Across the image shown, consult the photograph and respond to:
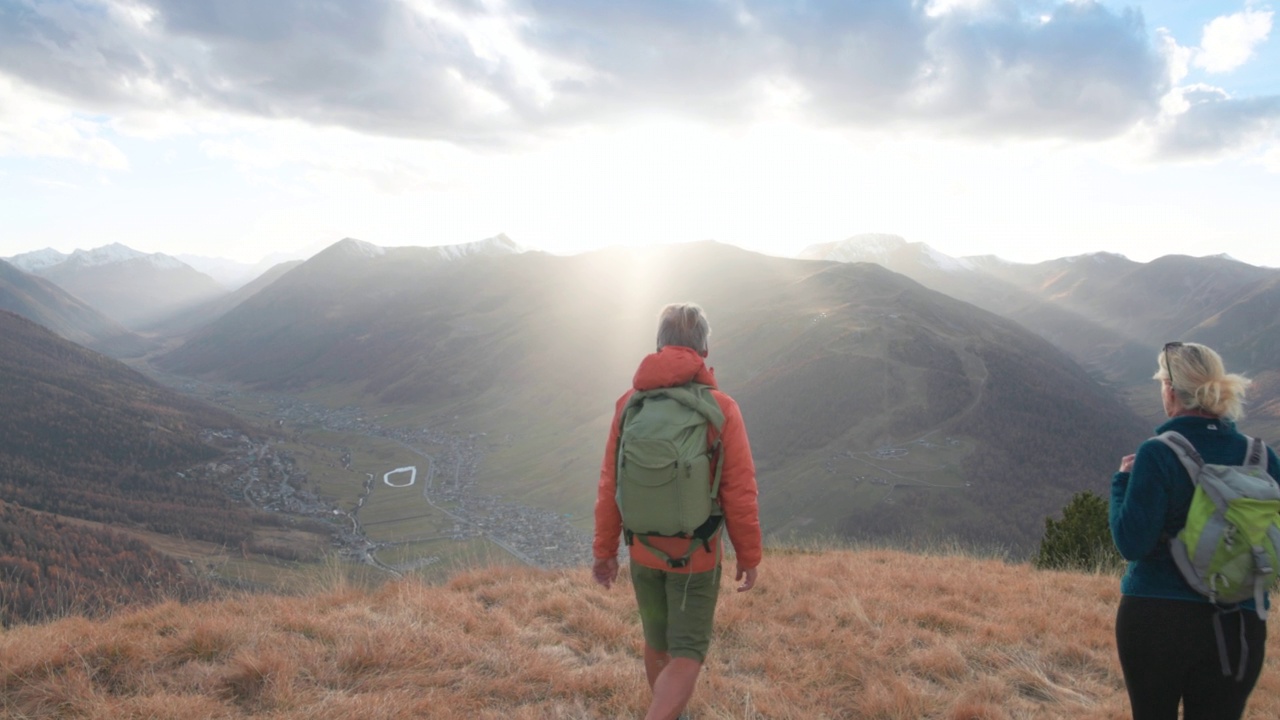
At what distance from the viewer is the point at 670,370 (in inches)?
167

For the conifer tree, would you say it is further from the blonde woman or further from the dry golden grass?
the blonde woman

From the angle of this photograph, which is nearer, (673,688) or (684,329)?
(673,688)

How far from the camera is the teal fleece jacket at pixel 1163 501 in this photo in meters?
3.71

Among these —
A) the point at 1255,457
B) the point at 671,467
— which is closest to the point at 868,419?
the point at 1255,457

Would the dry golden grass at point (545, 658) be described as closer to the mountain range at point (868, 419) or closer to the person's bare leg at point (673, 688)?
the person's bare leg at point (673, 688)

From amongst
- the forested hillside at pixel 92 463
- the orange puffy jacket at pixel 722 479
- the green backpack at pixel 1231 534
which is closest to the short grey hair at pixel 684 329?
the orange puffy jacket at pixel 722 479

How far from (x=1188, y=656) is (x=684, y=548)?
9.63ft

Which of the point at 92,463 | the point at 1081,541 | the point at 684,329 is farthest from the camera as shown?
the point at 92,463

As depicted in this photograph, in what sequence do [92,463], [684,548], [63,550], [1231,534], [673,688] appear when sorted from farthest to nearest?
[92,463] < [63,550] < [673,688] < [684,548] < [1231,534]

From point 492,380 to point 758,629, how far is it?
197278mm

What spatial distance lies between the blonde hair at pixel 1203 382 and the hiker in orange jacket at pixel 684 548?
2.54m

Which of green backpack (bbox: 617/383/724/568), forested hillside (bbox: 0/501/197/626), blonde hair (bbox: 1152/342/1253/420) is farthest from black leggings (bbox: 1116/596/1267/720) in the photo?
forested hillside (bbox: 0/501/197/626)

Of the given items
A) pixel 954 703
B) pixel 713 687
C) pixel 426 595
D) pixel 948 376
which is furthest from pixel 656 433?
pixel 948 376

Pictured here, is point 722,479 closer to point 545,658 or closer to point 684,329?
point 684,329
